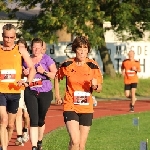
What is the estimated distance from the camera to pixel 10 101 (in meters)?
12.8

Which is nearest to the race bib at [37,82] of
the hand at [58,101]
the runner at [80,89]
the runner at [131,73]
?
the hand at [58,101]

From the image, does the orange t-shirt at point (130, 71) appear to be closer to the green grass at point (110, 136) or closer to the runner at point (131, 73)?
the runner at point (131, 73)

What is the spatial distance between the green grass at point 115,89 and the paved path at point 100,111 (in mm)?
3190

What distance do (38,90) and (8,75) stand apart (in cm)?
168

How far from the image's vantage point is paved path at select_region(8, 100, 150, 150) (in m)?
19.9

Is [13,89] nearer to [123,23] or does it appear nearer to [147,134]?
[147,134]

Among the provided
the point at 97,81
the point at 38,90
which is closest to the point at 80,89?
the point at 97,81

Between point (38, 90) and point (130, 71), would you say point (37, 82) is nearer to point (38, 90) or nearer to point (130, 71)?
point (38, 90)

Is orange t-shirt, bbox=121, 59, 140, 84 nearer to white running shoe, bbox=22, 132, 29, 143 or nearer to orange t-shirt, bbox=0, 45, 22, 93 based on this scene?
white running shoe, bbox=22, 132, 29, 143

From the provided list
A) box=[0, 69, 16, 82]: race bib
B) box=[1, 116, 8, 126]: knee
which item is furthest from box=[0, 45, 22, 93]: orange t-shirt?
box=[1, 116, 8, 126]: knee

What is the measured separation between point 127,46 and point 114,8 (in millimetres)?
5253

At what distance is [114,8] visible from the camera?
1671 inches

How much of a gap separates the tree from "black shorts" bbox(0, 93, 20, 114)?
85.2 ft

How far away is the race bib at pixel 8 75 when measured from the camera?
12578 mm
